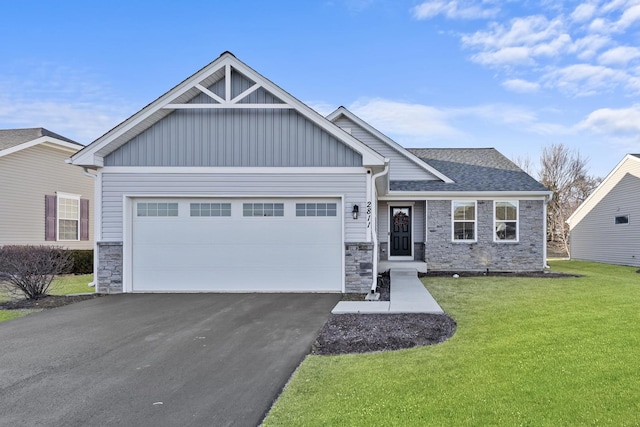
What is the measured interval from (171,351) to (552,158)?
35.6 m

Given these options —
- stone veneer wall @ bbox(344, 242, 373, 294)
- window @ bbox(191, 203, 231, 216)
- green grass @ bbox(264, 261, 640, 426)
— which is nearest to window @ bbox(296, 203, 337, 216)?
stone veneer wall @ bbox(344, 242, 373, 294)

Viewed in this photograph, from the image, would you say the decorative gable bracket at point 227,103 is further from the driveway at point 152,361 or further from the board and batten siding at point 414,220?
the board and batten siding at point 414,220

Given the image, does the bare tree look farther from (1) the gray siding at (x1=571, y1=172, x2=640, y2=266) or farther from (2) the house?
(2) the house

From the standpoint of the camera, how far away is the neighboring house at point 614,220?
18.1m

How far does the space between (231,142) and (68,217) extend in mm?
10798

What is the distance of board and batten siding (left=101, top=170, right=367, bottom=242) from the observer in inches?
425

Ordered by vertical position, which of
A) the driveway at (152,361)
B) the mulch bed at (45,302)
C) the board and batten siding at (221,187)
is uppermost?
the board and batten siding at (221,187)

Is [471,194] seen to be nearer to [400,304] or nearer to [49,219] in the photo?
[400,304]

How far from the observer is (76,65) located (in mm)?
18078

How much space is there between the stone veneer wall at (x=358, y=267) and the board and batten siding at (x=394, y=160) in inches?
265

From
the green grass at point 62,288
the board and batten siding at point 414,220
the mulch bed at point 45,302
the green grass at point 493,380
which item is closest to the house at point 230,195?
the mulch bed at point 45,302

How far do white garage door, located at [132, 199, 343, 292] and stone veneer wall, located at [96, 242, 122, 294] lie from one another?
0.35m

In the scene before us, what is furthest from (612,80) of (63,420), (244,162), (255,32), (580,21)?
(63,420)

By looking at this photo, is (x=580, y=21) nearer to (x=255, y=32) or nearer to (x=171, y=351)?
(x=255, y=32)
